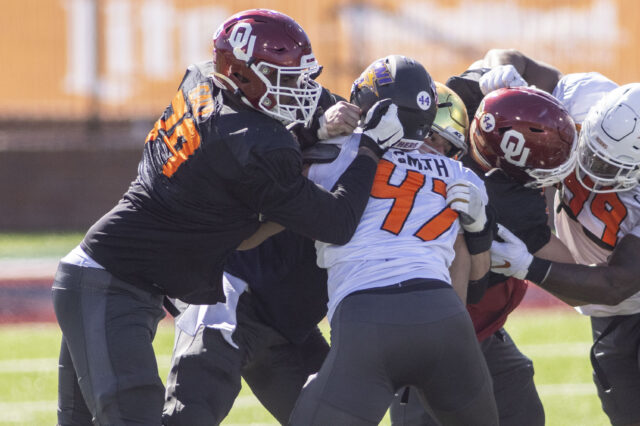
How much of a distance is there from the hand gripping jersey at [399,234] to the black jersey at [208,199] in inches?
2.9

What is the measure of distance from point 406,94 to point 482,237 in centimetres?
59

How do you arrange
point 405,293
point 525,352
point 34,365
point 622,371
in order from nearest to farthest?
point 405,293 → point 622,371 → point 34,365 → point 525,352

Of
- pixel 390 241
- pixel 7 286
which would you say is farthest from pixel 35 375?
pixel 390 241

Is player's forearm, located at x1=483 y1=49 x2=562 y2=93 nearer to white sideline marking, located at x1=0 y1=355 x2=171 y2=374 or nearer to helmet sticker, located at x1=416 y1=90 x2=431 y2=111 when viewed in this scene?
helmet sticker, located at x1=416 y1=90 x2=431 y2=111

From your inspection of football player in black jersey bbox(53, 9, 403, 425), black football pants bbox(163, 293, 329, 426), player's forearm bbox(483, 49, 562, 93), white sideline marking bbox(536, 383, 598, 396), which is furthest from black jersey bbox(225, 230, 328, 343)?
white sideline marking bbox(536, 383, 598, 396)

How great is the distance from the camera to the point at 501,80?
4.21 m

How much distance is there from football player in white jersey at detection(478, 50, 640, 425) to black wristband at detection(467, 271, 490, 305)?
0.10 m

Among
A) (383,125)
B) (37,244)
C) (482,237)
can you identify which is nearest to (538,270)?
(482,237)

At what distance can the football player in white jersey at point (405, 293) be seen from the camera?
10.5 ft

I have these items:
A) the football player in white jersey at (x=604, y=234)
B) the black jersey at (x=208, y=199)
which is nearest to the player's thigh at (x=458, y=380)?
the black jersey at (x=208, y=199)

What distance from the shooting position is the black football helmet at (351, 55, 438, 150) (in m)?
3.62

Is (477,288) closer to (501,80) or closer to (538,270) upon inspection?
(538,270)

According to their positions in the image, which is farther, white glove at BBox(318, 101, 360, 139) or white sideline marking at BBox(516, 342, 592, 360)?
white sideline marking at BBox(516, 342, 592, 360)

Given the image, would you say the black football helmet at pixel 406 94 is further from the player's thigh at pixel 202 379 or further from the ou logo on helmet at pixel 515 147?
the player's thigh at pixel 202 379
